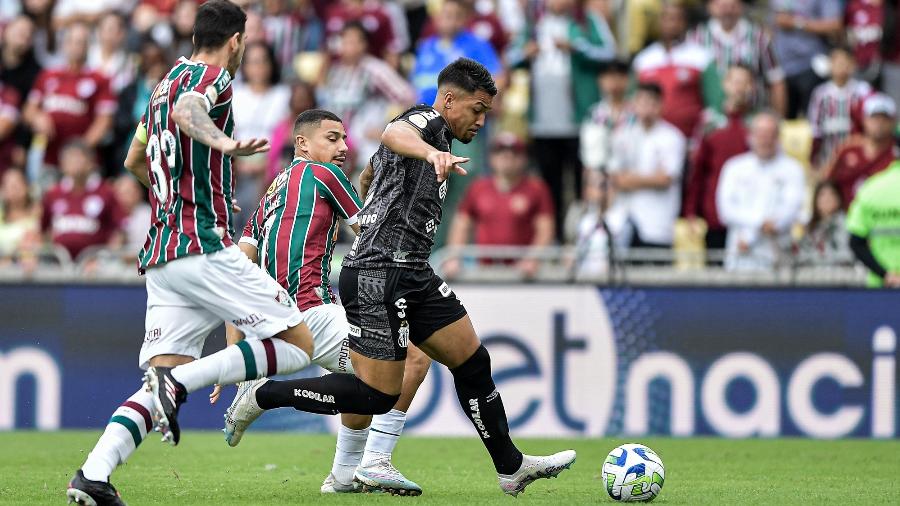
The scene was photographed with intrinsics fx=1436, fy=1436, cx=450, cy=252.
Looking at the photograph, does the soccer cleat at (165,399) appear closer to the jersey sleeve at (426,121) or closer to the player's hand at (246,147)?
the player's hand at (246,147)

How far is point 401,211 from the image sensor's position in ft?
25.4

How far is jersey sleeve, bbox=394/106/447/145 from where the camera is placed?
7.50 m

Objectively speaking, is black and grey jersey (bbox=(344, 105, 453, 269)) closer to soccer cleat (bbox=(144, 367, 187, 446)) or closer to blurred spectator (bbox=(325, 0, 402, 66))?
soccer cleat (bbox=(144, 367, 187, 446))

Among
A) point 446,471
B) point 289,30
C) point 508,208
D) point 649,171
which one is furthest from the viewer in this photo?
point 289,30

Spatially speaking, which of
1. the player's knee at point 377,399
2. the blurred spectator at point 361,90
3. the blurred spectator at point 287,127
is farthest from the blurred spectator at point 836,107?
the player's knee at point 377,399

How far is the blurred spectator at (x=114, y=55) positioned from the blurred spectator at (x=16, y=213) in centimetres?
172

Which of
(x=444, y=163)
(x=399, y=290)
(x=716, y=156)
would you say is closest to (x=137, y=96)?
(x=716, y=156)

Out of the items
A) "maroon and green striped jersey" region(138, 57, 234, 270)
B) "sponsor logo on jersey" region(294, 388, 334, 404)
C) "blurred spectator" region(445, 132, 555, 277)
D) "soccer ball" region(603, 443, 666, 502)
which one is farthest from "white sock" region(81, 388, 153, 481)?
"blurred spectator" region(445, 132, 555, 277)

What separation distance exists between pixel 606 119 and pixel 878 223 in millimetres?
3405

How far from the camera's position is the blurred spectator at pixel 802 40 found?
53.5 ft

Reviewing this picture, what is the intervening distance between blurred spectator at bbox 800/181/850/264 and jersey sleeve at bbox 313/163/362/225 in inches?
262

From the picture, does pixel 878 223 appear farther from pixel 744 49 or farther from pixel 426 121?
pixel 426 121

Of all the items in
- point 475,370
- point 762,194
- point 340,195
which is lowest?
point 475,370

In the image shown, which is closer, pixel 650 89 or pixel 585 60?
pixel 650 89
